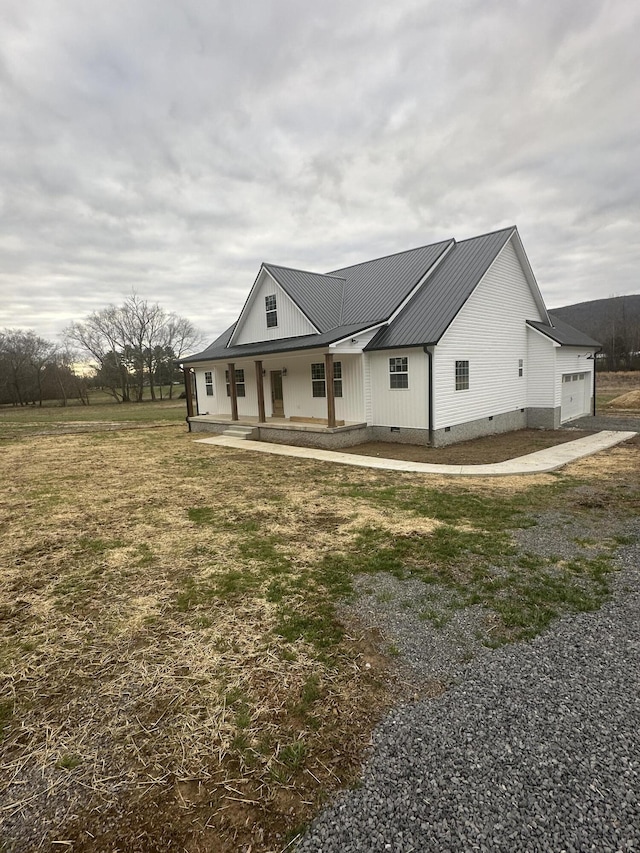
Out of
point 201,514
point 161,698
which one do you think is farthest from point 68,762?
point 201,514

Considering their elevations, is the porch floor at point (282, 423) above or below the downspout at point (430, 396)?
below

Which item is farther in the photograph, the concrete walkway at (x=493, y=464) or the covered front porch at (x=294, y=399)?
the covered front porch at (x=294, y=399)

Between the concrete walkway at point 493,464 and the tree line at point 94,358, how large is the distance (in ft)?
135

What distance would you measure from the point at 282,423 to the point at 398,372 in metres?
4.92

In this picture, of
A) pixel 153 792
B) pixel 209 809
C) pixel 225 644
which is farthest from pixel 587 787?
pixel 225 644

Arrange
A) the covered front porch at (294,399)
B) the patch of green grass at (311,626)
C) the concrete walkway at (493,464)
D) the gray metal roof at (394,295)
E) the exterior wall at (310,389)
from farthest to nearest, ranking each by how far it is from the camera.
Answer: the exterior wall at (310,389) → the covered front porch at (294,399) → the gray metal roof at (394,295) → the concrete walkway at (493,464) → the patch of green grass at (311,626)

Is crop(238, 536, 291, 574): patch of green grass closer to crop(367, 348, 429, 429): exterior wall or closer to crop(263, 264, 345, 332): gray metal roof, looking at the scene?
crop(367, 348, 429, 429): exterior wall

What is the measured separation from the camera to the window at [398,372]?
12.9 meters

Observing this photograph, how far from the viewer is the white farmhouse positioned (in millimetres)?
12961

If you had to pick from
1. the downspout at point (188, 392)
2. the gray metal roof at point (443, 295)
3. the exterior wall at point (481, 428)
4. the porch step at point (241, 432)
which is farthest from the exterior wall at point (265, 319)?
the exterior wall at point (481, 428)

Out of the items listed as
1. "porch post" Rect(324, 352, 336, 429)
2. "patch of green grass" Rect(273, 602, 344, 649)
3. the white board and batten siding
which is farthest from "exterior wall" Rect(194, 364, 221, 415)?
A: "patch of green grass" Rect(273, 602, 344, 649)

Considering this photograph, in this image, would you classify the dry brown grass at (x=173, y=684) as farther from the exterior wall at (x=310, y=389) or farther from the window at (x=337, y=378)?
the window at (x=337, y=378)

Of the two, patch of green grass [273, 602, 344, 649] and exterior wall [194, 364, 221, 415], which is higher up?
exterior wall [194, 364, 221, 415]

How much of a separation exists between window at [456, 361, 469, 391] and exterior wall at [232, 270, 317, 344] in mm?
5166
